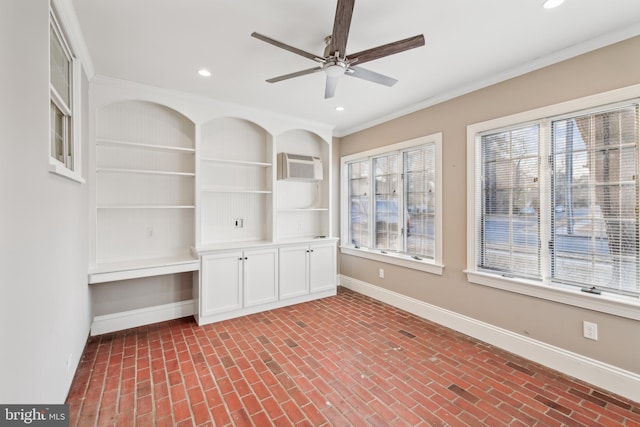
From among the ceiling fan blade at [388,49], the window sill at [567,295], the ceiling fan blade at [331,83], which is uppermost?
the ceiling fan blade at [388,49]

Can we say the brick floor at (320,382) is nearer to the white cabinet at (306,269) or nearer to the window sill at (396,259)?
the window sill at (396,259)

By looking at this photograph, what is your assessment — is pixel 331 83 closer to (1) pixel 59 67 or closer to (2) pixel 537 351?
(1) pixel 59 67

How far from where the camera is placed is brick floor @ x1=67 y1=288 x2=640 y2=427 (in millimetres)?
1936

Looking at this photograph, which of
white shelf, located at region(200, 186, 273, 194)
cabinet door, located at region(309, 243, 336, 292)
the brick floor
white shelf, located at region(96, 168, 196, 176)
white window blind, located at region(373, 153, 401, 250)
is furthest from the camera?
cabinet door, located at region(309, 243, 336, 292)

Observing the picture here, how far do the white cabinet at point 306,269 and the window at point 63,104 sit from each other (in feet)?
8.16

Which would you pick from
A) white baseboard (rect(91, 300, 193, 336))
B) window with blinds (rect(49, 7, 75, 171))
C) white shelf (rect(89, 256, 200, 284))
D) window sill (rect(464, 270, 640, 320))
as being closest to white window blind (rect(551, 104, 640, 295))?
window sill (rect(464, 270, 640, 320))

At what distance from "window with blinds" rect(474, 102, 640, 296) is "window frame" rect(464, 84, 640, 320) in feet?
0.06

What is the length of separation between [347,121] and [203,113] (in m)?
2.13

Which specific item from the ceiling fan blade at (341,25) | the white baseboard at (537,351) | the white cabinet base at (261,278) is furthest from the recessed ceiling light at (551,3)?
the white cabinet base at (261,278)

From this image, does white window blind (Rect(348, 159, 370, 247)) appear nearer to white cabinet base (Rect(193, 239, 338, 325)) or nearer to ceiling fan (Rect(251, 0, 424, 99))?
white cabinet base (Rect(193, 239, 338, 325))

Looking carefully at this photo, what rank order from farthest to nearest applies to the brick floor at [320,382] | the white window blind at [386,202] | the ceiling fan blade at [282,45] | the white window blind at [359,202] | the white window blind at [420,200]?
the white window blind at [359,202]
the white window blind at [386,202]
the white window blind at [420,200]
the brick floor at [320,382]
the ceiling fan blade at [282,45]

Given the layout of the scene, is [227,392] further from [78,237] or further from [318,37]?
[318,37]

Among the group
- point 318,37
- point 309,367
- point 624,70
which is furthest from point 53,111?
point 624,70

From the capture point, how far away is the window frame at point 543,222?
216 cm
